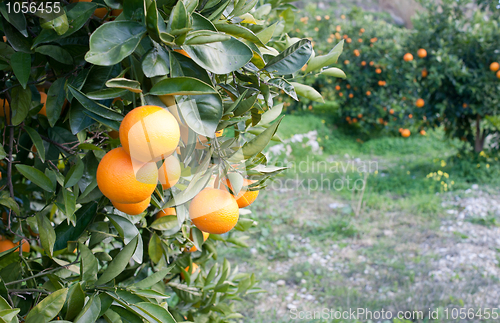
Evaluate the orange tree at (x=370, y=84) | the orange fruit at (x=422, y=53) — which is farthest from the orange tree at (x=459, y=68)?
the orange tree at (x=370, y=84)

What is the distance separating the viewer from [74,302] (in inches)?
22.0

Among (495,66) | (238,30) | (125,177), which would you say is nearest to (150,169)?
(125,177)

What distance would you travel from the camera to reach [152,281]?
0.67m

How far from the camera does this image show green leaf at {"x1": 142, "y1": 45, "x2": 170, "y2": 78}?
448mm

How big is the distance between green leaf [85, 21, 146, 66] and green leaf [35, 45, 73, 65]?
20 centimetres

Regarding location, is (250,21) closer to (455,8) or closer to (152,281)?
(152,281)

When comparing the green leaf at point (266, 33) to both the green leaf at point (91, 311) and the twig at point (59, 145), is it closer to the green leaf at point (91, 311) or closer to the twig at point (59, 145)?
the twig at point (59, 145)

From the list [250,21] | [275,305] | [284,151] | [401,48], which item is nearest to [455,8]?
[401,48]

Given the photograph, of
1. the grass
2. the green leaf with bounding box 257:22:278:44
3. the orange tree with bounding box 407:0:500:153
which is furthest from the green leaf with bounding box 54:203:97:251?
the orange tree with bounding box 407:0:500:153

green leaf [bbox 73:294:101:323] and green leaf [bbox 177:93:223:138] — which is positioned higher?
green leaf [bbox 177:93:223:138]

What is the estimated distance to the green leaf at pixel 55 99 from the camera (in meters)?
0.63

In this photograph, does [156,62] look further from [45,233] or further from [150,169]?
[45,233]

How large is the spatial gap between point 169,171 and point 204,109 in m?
0.11

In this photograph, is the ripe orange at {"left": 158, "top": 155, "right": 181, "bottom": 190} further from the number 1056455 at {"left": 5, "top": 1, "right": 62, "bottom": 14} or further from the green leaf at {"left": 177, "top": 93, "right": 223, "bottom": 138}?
the number 1056455 at {"left": 5, "top": 1, "right": 62, "bottom": 14}
